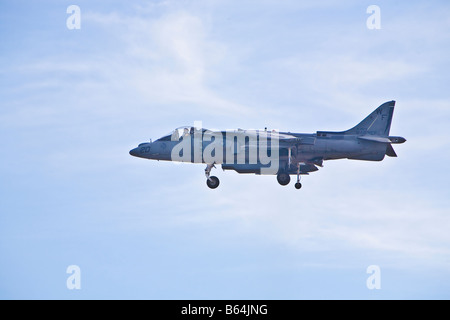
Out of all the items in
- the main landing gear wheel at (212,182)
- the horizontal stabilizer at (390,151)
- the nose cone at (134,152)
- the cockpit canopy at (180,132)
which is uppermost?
the cockpit canopy at (180,132)

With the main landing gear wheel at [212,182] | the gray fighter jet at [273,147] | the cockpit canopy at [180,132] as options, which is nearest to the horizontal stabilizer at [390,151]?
the gray fighter jet at [273,147]

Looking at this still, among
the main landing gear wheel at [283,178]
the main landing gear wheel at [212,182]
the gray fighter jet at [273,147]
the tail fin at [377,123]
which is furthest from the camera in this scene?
the main landing gear wheel at [283,178]

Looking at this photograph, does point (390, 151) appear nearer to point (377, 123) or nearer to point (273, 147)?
point (377, 123)

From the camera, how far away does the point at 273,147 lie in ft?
195

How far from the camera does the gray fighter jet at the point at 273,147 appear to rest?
59.3 metres

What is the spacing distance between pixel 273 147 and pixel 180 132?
6.30 m

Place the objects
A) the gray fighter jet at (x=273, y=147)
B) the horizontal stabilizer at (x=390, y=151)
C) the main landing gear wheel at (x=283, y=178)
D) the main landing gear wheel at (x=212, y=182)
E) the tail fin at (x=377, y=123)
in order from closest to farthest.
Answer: the gray fighter jet at (x=273, y=147) < the horizontal stabilizer at (x=390, y=151) < the tail fin at (x=377, y=123) < the main landing gear wheel at (x=212, y=182) < the main landing gear wheel at (x=283, y=178)

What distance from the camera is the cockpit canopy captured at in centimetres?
6072

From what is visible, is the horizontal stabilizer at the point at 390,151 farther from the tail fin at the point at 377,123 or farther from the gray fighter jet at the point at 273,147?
the tail fin at the point at 377,123

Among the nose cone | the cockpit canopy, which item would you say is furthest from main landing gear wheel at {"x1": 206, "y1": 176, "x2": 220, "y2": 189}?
the nose cone

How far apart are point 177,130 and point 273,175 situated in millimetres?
7120

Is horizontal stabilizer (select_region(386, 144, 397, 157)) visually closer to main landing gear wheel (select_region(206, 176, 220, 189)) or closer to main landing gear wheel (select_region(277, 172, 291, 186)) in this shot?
main landing gear wheel (select_region(277, 172, 291, 186))

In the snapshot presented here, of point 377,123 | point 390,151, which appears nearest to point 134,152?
point 377,123
